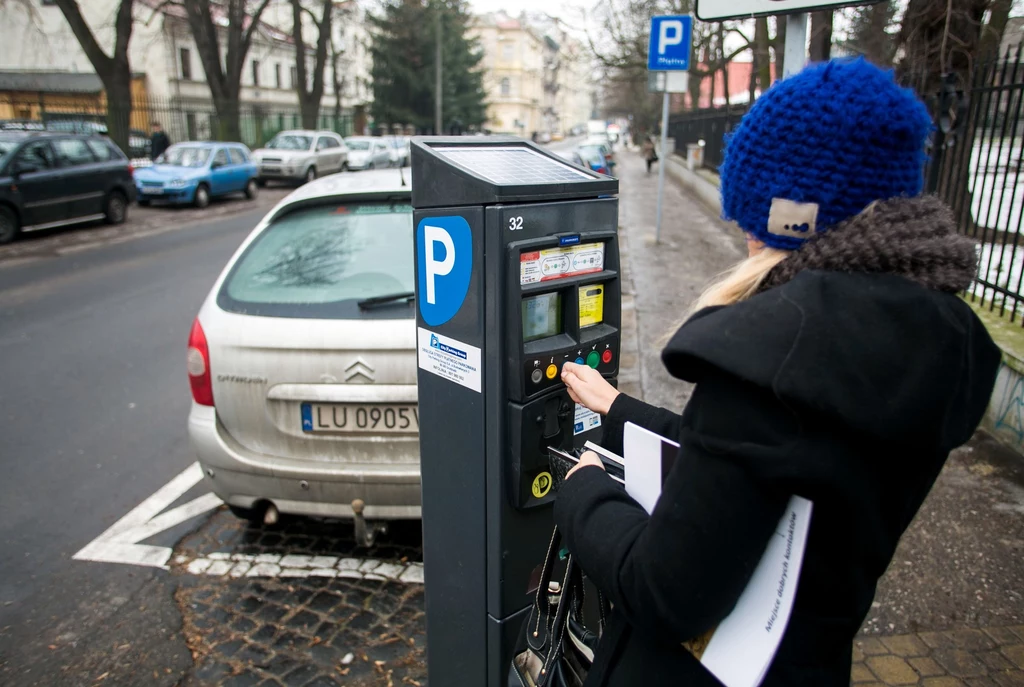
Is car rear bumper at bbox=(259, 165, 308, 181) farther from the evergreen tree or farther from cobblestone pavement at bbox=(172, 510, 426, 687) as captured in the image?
cobblestone pavement at bbox=(172, 510, 426, 687)

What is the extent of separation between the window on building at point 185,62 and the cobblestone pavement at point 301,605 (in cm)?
4247

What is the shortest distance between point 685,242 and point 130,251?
9075 mm

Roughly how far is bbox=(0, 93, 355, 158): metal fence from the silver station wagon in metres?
18.0

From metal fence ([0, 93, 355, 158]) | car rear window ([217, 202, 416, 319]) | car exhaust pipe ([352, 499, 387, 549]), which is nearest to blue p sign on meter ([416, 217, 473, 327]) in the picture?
car rear window ([217, 202, 416, 319])

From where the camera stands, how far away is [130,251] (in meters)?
12.0

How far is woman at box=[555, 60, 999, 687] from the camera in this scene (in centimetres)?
102

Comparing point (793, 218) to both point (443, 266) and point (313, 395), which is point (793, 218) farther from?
point (313, 395)

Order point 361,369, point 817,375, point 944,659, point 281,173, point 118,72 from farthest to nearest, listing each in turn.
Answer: point 281,173 < point 118,72 < point 361,369 < point 944,659 < point 817,375

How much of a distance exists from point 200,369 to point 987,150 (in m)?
5.42

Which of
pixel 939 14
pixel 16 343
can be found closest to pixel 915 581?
pixel 939 14

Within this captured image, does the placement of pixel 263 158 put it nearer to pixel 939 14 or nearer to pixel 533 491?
pixel 939 14

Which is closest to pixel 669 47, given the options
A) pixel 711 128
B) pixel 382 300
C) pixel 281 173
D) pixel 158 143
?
pixel 382 300

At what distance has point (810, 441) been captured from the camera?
40.0 inches

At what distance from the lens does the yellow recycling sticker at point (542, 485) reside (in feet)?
6.48
